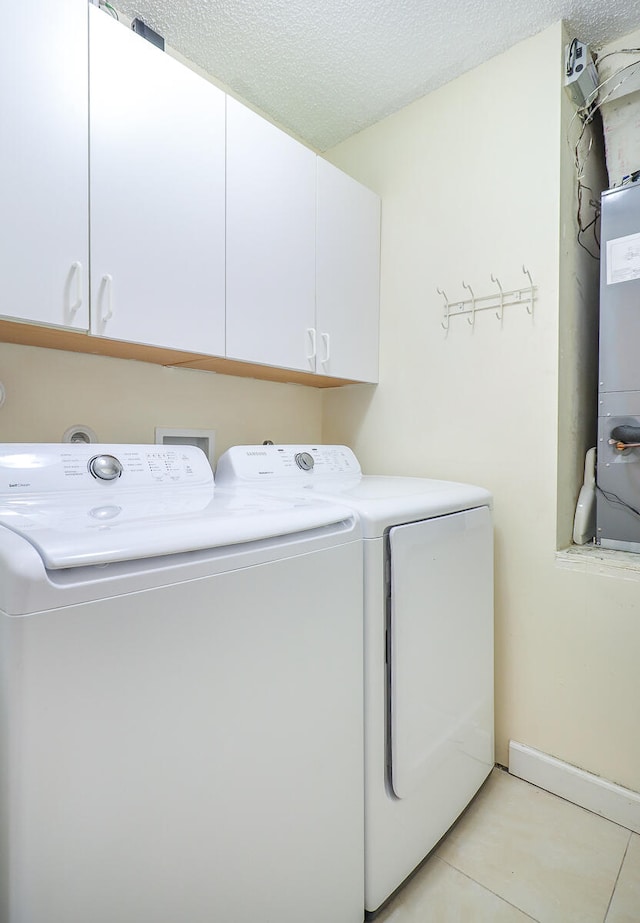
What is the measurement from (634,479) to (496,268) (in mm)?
895

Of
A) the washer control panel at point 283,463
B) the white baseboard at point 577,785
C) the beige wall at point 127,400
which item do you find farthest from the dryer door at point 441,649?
the beige wall at point 127,400

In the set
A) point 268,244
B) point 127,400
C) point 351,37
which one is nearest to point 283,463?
point 127,400

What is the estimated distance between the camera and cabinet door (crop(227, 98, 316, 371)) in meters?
1.56

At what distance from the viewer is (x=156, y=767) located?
2.47ft

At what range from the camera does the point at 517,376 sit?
1752 mm

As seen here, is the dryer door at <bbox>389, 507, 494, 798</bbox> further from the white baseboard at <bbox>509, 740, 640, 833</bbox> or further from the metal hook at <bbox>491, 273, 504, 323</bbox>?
the metal hook at <bbox>491, 273, 504, 323</bbox>

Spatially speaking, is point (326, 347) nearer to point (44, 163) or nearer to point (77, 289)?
point (77, 289)

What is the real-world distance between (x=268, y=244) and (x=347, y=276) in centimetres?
45

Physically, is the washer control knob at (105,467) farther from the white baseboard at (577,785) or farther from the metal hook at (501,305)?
the white baseboard at (577,785)

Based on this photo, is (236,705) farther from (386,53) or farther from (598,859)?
(386,53)

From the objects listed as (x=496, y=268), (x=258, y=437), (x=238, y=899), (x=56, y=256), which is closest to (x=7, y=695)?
(x=238, y=899)

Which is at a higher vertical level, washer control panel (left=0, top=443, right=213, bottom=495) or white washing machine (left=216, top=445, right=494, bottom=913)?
washer control panel (left=0, top=443, right=213, bottom=495)

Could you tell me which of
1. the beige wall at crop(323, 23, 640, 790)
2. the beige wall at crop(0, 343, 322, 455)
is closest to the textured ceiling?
the beige wall at crop(323, 23, 640, 790)

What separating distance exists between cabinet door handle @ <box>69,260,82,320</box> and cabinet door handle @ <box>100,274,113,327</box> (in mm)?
54
